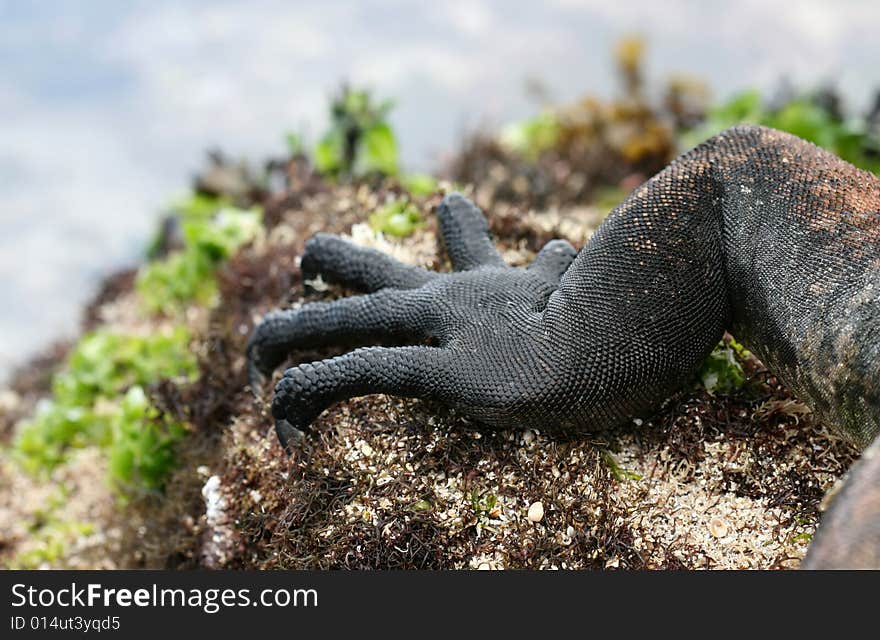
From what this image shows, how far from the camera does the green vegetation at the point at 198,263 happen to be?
460 centimetres

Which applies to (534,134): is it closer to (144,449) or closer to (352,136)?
(352,136)

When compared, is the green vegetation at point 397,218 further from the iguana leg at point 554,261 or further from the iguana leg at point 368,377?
the iguana leg at point 368,377

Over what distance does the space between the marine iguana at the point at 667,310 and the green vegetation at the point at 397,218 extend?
810 mm

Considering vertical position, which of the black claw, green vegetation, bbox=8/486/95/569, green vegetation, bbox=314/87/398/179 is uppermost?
green vegetation, bbox=314/87/398/179

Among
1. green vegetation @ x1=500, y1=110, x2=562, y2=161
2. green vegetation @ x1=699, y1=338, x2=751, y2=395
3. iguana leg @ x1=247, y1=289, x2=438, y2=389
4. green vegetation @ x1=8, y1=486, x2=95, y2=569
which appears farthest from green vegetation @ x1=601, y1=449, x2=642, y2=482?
green vegetation @ x1=500, y1=110, x2=562, y2=161

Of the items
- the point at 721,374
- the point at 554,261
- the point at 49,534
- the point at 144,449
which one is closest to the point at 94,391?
the point at 49,534

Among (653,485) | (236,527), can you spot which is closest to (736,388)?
(653,485)

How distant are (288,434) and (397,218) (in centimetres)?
111

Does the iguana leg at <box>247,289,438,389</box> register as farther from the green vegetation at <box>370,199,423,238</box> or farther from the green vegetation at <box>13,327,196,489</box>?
the green vegetation at <box>13,327,196,489</box>

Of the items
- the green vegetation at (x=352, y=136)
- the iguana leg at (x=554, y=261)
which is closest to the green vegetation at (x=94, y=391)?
the green vegetation at (x=352, y=136)

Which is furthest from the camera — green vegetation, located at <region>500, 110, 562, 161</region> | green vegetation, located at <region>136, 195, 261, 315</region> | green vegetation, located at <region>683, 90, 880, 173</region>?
green vegetation, located at <region>500, 110, 562, 161</region>

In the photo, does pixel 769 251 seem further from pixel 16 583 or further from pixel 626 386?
pixel 16 583

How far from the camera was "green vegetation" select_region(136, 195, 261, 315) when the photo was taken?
460 centimetres

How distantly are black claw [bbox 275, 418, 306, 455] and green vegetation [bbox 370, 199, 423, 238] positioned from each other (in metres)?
1.01
